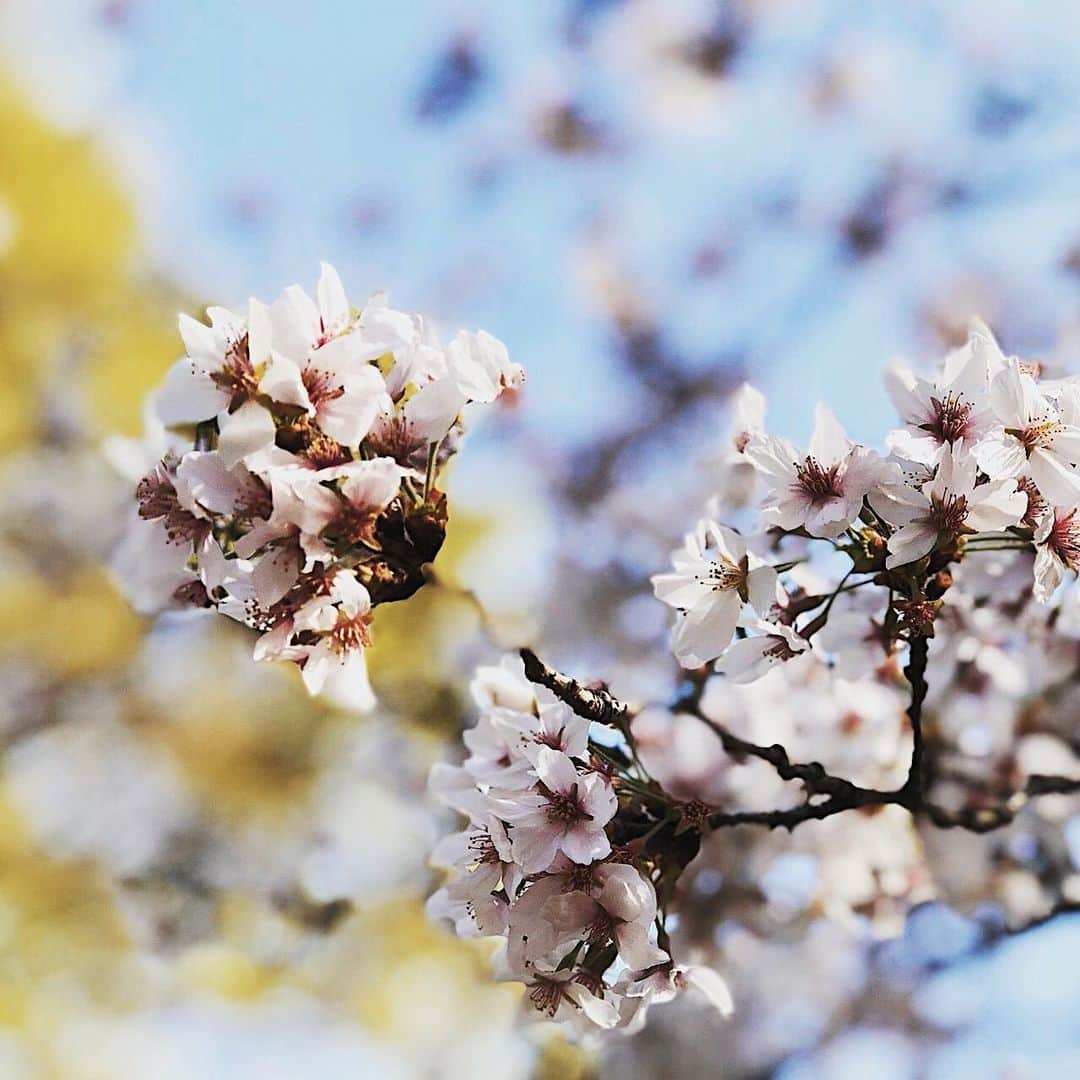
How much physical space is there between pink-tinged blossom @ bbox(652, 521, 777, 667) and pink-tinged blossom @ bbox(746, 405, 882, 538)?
1.1 inches

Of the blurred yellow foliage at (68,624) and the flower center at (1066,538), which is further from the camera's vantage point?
the blurred yellow foliage at (68,624)

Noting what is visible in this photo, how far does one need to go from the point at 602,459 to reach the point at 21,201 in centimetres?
119

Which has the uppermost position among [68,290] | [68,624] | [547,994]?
[68,290]

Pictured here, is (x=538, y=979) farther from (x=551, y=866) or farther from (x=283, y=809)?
(x=283, y=809)

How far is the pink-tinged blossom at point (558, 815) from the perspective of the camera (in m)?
0.53

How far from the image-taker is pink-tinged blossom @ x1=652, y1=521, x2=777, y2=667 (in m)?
0.58

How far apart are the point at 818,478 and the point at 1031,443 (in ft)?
0.35

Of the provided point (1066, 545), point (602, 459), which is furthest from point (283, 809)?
point (1066, 545)

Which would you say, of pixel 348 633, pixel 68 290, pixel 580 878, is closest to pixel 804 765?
pixel 580 878

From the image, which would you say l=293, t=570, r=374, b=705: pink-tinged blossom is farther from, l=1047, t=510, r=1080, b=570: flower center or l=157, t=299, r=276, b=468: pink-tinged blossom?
l=1047, t=510, r=1080, b=570: flower center

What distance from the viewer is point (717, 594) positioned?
594 mm

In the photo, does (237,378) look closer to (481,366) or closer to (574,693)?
(481,366)

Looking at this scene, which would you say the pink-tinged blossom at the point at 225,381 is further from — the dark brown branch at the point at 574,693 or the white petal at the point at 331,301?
the dark brown branch at the point at 574,693

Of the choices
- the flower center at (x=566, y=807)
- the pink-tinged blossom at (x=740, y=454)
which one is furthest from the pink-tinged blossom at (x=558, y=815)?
the pink-tinged blossom at (x=740, y=454)
